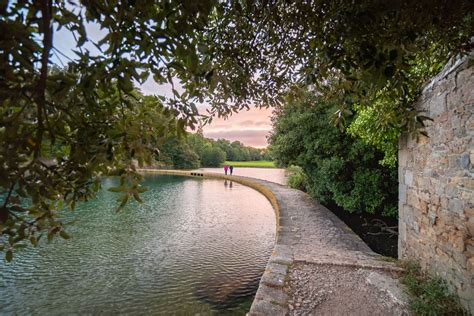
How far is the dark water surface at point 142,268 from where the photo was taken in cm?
404

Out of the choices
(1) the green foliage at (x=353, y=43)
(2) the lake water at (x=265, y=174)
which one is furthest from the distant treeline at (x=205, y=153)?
(2) the lake water at (x=265, y=174)

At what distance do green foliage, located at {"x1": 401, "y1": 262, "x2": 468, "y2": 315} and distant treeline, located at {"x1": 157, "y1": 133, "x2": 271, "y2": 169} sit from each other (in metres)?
2.92

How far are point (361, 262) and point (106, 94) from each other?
4.19 m

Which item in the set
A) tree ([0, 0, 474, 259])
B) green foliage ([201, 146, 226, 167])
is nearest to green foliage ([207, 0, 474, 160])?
tree ([0, 0, 474, 259])

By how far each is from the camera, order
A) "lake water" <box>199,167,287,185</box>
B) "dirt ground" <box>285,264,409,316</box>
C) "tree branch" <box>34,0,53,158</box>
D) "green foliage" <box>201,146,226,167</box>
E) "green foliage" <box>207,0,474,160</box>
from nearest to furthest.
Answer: "tree branch" <box>34,0,53,158</box>
"green foliage" <box>207,0,474,160</box>
"dirt ground" <box>285,264,409,316</box>
"lake water" <box>199,167,287,185</box>
"green foliage" <box>201,146,226,167</box>

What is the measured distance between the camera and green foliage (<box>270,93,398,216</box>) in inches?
302

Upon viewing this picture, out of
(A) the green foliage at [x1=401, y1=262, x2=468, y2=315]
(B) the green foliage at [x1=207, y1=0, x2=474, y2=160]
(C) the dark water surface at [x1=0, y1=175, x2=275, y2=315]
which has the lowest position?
(C) the dark water surface at [x1=0, y1=175, x2=275, y2=315]

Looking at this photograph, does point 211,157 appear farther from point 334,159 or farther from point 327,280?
point 327,280

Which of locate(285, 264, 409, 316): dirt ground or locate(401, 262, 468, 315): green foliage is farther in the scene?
locate(285, 264, 409, 316): dirt ground

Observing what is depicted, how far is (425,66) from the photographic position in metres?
3.71

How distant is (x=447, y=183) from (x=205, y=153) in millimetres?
51468

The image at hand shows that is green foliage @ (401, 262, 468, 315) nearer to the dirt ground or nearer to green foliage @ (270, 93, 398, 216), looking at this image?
the dirt ground

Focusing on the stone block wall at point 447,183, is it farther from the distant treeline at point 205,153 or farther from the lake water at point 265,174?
the lake water at point 265,174

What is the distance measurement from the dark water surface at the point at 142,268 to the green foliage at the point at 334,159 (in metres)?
2.38
